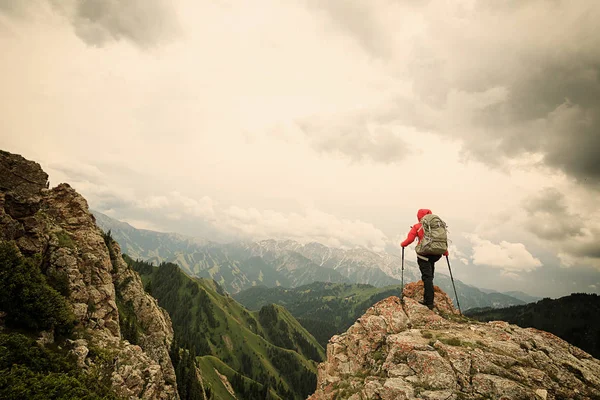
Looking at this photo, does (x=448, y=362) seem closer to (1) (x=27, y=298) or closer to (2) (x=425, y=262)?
(2) (x=425, y=262)

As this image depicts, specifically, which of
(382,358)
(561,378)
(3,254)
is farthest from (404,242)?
(3,254)

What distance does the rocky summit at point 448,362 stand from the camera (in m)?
13.5

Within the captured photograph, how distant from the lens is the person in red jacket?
21.6 m

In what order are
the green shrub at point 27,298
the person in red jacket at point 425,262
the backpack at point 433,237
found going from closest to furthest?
the backpack at point 433,237 → the person in red jacket at point 425,262 → the green shrub at point 27,298

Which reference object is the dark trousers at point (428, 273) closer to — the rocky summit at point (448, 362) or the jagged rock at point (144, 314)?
the rocky summit at point (448, 362)

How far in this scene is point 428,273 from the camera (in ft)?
72.1

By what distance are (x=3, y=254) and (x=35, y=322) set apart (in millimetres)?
7611

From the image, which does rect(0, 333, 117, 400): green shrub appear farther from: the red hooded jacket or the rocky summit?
the red hooded jacket

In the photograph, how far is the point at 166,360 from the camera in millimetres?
65125

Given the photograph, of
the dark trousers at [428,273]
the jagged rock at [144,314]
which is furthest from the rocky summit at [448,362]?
the jagged rock at [144,314]

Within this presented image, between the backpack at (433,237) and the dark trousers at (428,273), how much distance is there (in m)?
0.81

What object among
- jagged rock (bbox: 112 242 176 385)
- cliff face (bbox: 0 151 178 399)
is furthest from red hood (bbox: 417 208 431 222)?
jagged rock (bbox: 112 242 176 385)

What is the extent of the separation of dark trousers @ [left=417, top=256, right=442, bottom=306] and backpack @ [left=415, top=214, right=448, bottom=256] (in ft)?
2.64

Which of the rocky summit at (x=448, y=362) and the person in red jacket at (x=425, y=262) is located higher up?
the person in red jacket at (x=425, y=262)
